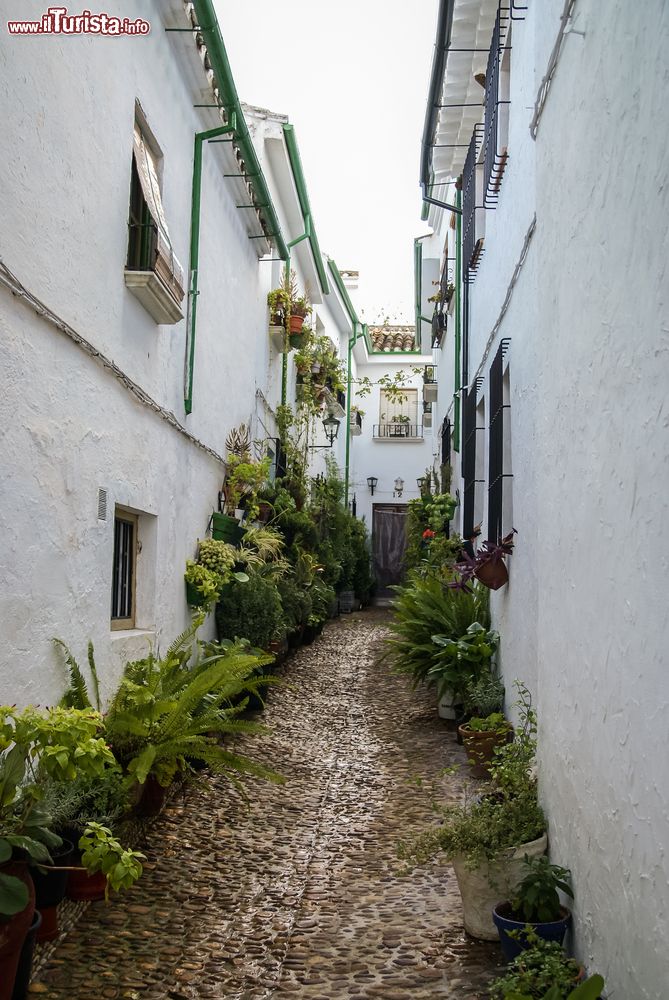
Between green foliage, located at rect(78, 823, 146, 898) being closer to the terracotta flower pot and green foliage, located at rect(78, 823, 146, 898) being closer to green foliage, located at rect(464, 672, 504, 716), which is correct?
the terracotta flower pot

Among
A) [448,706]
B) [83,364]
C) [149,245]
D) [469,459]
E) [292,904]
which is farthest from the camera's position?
[469,459]

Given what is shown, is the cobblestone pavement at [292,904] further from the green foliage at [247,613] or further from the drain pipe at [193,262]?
the drain pipe at [193,262]

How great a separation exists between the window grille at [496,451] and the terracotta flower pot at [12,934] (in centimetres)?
417

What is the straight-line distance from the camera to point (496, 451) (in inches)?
274

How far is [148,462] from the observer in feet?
21.7

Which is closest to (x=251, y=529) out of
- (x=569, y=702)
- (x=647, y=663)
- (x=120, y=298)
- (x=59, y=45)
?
(x=120, y=298)

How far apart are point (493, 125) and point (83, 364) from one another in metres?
4.18

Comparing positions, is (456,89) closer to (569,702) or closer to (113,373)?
(113,373)

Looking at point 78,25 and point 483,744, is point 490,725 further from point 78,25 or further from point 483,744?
point 78,25

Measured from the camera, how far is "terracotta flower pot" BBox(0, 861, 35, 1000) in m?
2.99

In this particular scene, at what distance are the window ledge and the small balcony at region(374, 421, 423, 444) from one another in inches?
632

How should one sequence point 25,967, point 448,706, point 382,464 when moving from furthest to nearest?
point 382,464 < point 448,706 < point 25,967

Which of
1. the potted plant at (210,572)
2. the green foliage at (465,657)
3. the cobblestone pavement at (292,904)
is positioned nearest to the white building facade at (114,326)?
the potted plant at (210,572)

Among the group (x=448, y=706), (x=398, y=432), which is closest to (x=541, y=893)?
(x=448, y=706)
